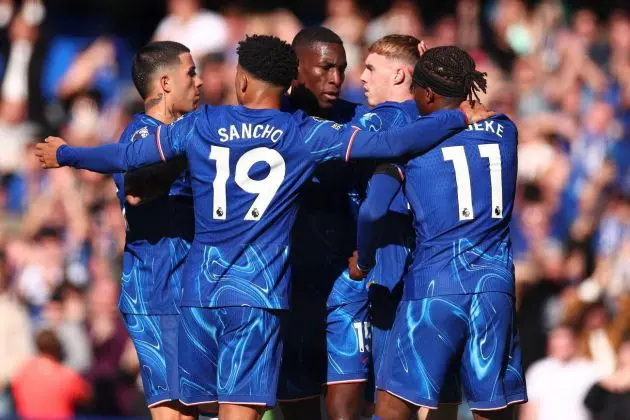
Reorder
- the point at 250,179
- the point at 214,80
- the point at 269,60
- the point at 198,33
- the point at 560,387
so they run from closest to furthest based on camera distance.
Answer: the point at 250,179, the point at 269,60, the point at 560,387, the point at 214,80, the point at 198,33

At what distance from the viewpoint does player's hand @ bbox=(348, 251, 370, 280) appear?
25.3ft

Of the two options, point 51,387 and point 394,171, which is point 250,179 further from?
point 51,387

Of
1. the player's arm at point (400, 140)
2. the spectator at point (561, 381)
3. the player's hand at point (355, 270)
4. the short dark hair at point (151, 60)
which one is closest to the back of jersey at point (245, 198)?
the player's arm at point (400, 140)

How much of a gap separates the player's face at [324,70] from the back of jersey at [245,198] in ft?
2.95

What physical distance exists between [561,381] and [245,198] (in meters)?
4.90

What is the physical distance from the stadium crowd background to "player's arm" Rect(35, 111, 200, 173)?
4.77 metres

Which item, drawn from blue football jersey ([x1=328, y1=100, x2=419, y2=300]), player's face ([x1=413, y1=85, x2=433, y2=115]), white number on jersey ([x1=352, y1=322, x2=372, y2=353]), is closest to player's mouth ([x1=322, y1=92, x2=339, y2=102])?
blue football jersey ([x1=328, y1=100, x2=419, y2=300])

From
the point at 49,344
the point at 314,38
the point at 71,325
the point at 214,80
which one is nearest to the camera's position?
the point at 314,38

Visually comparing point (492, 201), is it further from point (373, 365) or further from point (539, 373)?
point (539, 373)

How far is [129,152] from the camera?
7.35 m

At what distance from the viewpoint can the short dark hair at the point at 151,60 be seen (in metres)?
7.96

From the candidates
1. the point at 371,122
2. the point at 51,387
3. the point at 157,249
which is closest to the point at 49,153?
the point at 157,249

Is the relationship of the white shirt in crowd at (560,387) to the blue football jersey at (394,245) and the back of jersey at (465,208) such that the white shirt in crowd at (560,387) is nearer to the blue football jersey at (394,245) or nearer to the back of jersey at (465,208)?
the blue football jersey at (394,245)

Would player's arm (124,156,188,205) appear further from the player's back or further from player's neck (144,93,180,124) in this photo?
the player's back
